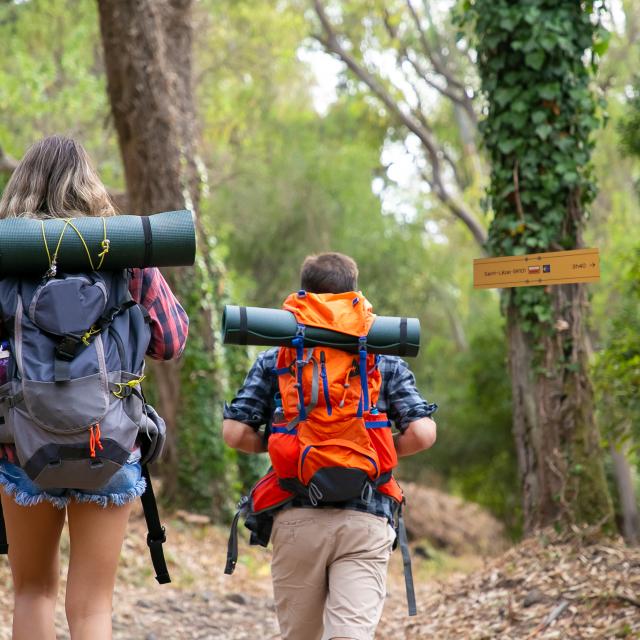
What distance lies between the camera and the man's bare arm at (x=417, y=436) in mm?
3424

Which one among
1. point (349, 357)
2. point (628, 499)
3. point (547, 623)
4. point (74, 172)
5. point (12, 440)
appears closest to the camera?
point (12, 440)

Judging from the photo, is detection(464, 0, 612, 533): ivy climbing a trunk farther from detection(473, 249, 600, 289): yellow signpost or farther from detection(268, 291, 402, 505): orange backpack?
detection(268, 291, 402, 505): orange backpack

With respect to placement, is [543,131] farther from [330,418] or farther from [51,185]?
[51,185]

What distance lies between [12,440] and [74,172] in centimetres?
88

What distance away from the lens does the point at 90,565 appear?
2906mm

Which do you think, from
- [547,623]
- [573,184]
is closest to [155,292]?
[547,623]

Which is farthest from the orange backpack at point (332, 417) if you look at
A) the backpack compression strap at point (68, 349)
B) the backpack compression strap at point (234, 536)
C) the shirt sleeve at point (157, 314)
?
the backpack compression strap at point (68, 349)

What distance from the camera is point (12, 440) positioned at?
2801 mm

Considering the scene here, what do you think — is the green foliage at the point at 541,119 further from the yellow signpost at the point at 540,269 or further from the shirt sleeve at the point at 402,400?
the shirt sleeve at the point at 402,400

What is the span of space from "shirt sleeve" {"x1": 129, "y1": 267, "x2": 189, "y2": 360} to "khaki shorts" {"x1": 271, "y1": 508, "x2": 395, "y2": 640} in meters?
0.74

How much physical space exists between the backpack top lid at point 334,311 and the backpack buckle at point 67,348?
Result: 82 cm

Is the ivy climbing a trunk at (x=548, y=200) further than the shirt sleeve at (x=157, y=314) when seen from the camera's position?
Yes

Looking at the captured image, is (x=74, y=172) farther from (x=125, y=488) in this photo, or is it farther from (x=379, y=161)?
(x=379, y=161)

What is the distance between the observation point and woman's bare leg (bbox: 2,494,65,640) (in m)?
2.95
